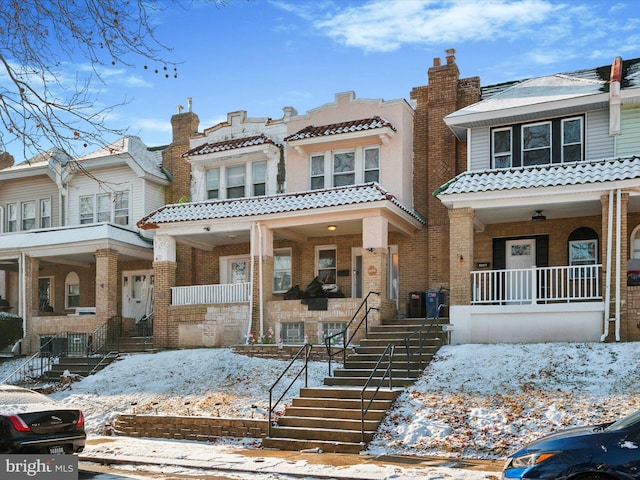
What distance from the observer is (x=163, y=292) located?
957 inches

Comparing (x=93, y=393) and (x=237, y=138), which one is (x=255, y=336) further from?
(x=237, y=138)

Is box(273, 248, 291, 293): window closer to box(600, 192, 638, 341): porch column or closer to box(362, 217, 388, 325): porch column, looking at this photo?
box(362, 217, 388, 325): porch column

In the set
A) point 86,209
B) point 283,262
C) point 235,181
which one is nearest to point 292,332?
point 283,262

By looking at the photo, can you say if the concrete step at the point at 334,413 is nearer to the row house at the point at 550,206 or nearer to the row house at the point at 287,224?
the row house at the point at 550,206

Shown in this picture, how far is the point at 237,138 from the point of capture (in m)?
27.1

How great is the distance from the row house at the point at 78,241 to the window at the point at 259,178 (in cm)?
419

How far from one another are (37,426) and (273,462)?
3845 millimetres

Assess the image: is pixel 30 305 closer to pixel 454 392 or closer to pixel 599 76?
pixel 454 392

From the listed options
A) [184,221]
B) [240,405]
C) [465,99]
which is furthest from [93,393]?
[465,99]

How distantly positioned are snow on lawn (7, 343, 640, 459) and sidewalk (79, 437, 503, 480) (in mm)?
822

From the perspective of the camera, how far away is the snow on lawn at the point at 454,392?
1291 cm

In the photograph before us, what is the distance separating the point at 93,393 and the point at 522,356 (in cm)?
1092

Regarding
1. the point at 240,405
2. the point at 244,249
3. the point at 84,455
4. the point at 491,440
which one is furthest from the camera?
the point at 244,249

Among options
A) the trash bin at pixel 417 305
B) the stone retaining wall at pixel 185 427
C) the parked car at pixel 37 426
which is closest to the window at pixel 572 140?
the trash bin at pixel 417 305
